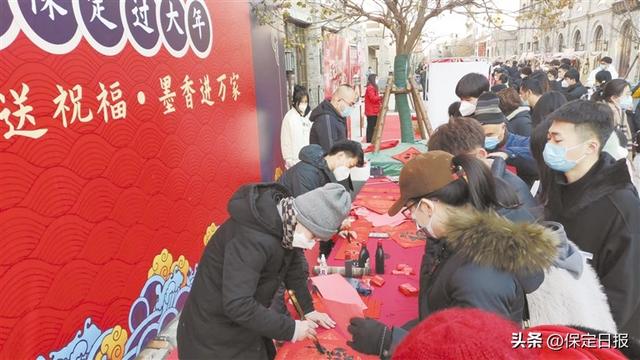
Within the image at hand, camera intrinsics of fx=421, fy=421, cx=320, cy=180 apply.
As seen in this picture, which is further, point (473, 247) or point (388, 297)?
point (388, 297)

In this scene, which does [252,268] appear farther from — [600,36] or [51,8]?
[600,36]

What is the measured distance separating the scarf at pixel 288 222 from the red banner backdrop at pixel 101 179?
1.39 metres

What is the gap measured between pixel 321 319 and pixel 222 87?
305 cm

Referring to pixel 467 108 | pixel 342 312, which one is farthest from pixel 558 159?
pixel 467 108

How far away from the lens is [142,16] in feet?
10.4

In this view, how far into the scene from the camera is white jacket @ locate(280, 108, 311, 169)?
5.61 metres

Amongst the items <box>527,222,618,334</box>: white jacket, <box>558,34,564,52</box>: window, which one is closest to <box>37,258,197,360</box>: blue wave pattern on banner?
<box>527,222,618,334</box>: white jacket

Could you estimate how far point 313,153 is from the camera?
11.7 feet

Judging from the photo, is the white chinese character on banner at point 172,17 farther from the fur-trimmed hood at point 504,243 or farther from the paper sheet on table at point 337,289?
the fur-trimmed hood at point 504,243

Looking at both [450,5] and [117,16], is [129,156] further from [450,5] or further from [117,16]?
[450,5]

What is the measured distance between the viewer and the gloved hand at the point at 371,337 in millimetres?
1677

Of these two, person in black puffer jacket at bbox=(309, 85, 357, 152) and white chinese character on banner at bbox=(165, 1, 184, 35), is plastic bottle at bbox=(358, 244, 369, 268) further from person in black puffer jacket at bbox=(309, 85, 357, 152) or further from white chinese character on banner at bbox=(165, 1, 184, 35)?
white chinese character on banner at bbox=(165, 1, 184, 35)

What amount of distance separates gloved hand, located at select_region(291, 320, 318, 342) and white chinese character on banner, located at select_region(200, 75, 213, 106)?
2655mm

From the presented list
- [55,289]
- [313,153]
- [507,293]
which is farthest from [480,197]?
[55,289]
